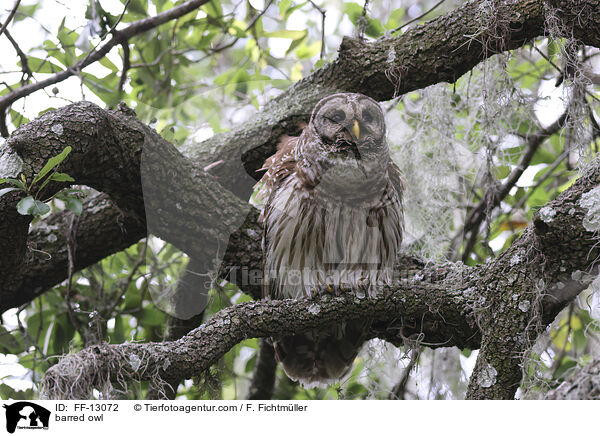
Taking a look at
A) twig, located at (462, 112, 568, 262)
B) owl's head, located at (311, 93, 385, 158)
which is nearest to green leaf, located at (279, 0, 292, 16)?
owl's head, located at (311, 93, 385, 158)

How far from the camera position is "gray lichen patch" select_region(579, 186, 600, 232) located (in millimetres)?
1696

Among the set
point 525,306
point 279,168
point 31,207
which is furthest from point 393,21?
point 31,207

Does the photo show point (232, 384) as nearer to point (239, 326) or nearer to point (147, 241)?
point (147, 241)

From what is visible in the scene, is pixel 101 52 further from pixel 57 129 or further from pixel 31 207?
pixel 31 207

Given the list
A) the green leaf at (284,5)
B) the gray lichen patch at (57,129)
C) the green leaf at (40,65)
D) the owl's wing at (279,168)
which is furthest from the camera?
the green leaf at (284,5)

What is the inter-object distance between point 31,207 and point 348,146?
41.2 inches

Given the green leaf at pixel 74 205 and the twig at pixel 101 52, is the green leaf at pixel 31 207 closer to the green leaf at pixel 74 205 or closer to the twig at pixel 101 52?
the green leaf at pixel 74 205

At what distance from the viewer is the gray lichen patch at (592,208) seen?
1.70 metres

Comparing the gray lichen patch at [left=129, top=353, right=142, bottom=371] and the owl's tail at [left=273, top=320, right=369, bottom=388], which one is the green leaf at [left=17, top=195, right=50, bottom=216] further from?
the owl's tail at [left=273, top=320, right=369, bottom=388]

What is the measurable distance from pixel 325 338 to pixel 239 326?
0.64 m

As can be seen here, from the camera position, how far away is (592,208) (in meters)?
1.70
